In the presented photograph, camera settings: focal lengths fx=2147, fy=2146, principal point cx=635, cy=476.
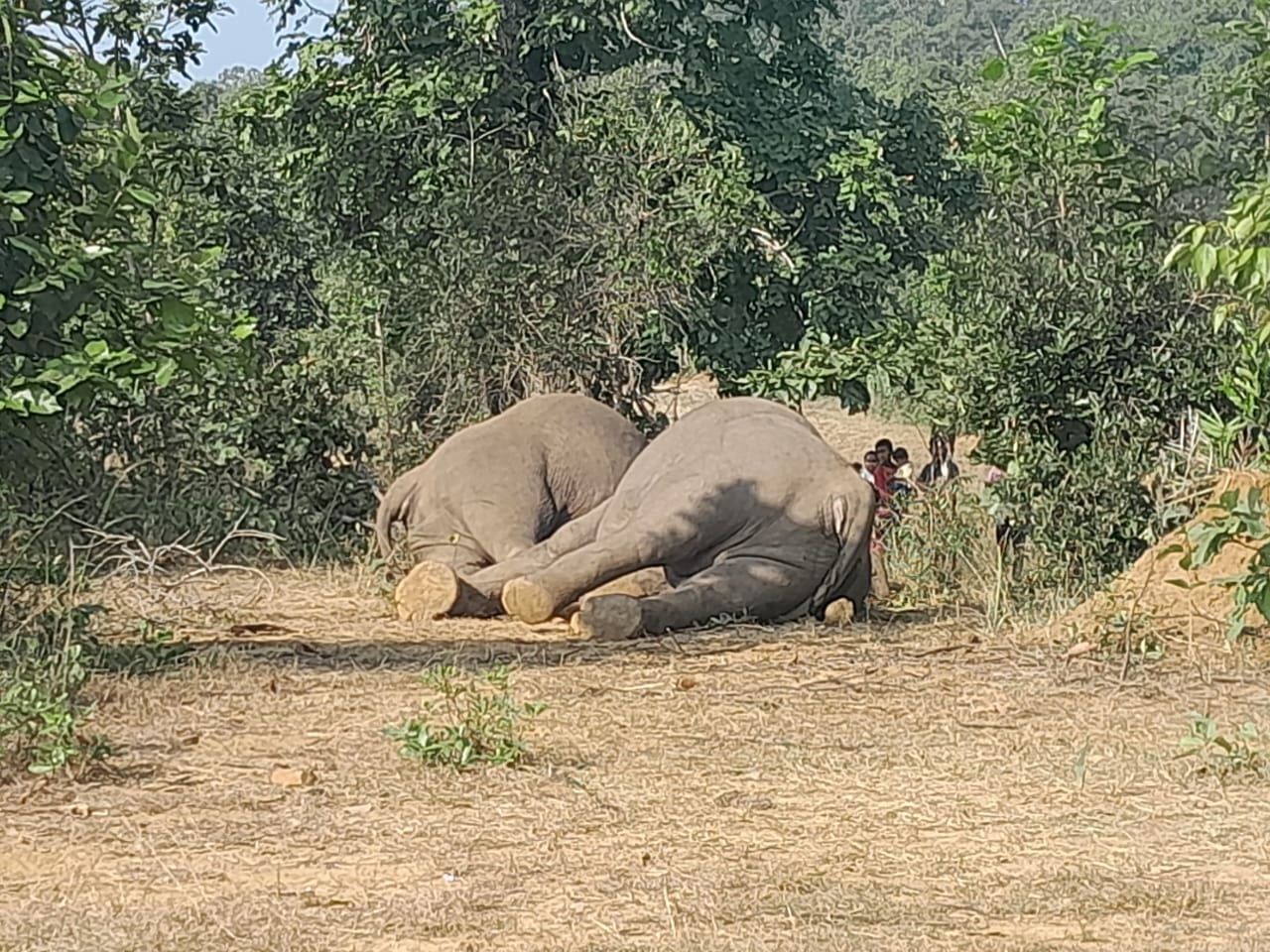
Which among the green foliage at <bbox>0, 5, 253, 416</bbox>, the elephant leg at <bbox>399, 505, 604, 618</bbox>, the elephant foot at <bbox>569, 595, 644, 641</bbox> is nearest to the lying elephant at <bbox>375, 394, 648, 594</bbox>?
the elephant leg at <bbox>399, 505, 604, 618</bbox>

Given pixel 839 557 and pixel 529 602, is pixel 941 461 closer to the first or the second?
pixel 839 557

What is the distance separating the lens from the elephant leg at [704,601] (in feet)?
37.0

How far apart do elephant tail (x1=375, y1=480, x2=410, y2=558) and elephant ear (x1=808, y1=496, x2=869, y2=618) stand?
301cm

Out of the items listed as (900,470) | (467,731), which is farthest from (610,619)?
(900,470)

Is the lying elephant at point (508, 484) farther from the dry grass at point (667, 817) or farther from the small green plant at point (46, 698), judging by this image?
the small green plant at point (46, 698)

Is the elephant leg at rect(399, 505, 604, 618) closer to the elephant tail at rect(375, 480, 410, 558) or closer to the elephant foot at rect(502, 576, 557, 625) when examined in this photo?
the elephant foot at rect(502, 576, 557, 625)

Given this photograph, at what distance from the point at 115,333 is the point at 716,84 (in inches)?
331

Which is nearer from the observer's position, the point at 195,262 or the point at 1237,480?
the point at 195,262

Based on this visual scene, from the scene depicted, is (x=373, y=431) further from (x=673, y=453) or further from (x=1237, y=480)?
(x=1237, y=480)

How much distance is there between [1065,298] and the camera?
13.0 metres

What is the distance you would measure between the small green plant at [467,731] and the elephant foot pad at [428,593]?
130 inches

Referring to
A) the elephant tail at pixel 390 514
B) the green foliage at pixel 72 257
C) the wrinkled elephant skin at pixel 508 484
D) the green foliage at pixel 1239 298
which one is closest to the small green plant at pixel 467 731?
the green foliage at pixel 72 257

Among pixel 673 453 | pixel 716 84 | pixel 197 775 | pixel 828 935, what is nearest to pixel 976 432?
pixel 673 453

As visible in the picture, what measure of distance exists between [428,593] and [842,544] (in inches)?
94.8
